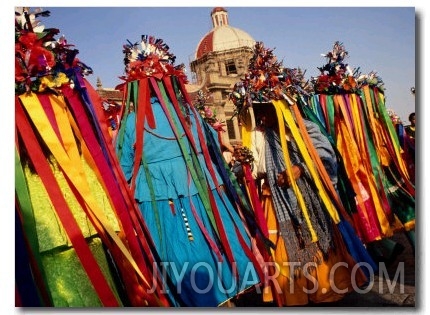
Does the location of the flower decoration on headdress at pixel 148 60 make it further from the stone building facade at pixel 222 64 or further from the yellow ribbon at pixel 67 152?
the stone building facade at pixel 222 64

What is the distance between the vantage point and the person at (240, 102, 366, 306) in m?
2.48

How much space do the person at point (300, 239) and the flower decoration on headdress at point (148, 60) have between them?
0.84m

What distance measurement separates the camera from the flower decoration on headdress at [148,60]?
2.45 metres

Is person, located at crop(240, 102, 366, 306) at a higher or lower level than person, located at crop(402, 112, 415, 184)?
lower

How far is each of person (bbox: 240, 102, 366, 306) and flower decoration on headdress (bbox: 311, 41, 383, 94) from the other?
915 mm

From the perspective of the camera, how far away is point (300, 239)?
2.52 metres

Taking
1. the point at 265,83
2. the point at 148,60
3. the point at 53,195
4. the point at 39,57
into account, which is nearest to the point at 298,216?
the point at 265,83

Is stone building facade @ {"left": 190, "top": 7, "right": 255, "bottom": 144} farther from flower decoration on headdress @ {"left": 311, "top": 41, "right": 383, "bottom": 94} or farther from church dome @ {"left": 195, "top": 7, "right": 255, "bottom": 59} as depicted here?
flower decoration on headdress @ {"left": 311, "top": 41, "right": 383, "bottom": 94}

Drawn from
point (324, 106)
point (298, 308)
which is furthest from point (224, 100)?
point (298, 308)

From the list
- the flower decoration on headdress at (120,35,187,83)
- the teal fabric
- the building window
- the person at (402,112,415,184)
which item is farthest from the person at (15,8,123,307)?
the building window

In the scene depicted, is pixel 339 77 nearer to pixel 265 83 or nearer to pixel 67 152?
pixel 265 83

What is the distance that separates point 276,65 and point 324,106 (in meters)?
0.75

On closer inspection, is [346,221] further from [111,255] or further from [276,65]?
[111,255]

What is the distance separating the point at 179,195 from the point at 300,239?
0.81m
